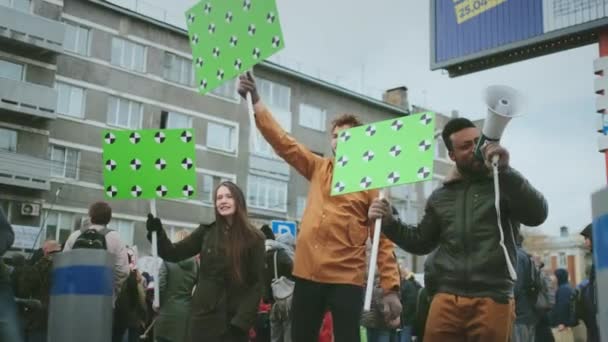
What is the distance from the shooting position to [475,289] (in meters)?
4.21

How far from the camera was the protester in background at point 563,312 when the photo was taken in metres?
11.9

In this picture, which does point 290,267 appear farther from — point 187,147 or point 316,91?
point 316,91

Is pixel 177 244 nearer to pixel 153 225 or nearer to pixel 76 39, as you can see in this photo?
pixel 153 225

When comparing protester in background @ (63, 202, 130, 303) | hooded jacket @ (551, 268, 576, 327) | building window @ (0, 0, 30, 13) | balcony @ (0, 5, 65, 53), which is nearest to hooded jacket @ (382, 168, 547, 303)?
protester in background @ (63, 202, 130, 303)

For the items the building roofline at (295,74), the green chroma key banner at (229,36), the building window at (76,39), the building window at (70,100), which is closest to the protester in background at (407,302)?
the green chroma key banner at (229,36)

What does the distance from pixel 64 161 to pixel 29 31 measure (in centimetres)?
561

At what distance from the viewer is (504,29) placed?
23266 millimetres

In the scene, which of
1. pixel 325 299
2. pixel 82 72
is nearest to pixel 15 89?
pixel 82 72

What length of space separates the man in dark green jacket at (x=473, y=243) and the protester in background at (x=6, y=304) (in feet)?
8.84

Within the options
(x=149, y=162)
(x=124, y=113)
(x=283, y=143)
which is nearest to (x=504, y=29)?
(x=124, y=113)

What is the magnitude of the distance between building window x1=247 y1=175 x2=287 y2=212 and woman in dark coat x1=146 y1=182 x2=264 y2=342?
33.2 metres

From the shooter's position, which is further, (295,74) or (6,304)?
(295,74)

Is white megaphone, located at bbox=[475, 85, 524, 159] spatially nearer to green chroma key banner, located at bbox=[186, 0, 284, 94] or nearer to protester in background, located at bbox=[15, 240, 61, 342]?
green chroma key banner, located at bbox=[186, 0, 284, 94]

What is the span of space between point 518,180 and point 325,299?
181 centimetres
